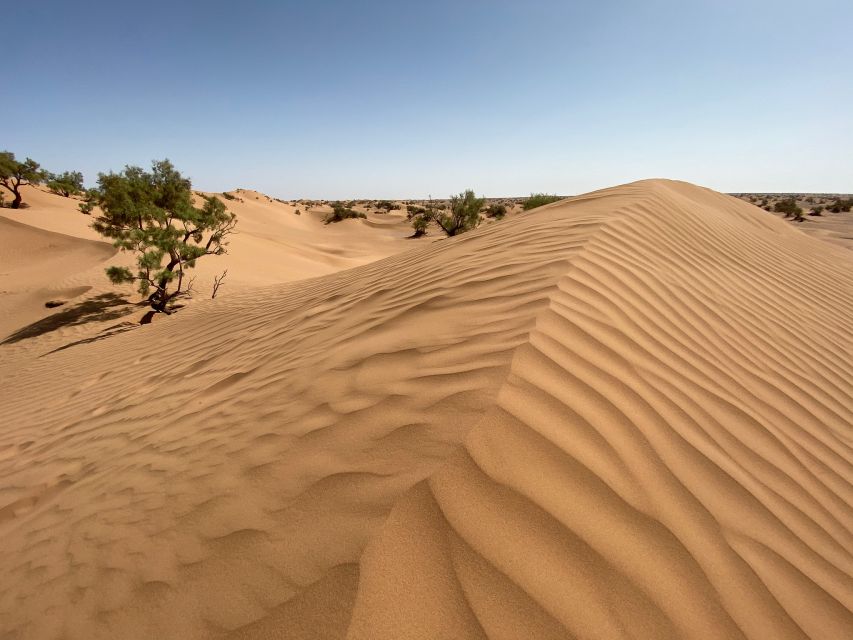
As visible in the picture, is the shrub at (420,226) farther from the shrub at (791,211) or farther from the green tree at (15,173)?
the green tree at (15,173)

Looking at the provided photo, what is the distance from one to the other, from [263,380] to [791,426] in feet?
9.57

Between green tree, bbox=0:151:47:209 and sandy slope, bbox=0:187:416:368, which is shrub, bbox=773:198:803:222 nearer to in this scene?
sandy slope, bbox=0:187:416:368

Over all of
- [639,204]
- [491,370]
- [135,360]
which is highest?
[639,204]

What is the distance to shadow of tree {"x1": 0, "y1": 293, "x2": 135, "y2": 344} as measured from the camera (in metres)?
7.72

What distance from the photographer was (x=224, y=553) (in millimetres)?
1287

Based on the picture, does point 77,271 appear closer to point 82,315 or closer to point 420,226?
point 82,315

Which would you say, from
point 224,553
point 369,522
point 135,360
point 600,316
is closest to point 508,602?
point 369,522

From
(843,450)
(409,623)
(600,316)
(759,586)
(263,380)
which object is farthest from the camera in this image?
(263,380)

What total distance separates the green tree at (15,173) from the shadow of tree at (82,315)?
22229mm

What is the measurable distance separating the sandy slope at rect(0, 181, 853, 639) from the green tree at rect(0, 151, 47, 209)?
30.1 m

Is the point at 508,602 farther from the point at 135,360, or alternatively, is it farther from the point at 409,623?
the point at 135,360

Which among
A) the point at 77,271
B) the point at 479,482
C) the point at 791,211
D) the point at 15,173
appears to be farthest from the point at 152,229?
the point at 791,211

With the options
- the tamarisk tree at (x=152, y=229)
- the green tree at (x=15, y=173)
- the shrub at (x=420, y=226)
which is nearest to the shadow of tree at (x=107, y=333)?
the tamarisk tree at (x=152, y=229)

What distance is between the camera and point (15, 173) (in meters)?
23.2
